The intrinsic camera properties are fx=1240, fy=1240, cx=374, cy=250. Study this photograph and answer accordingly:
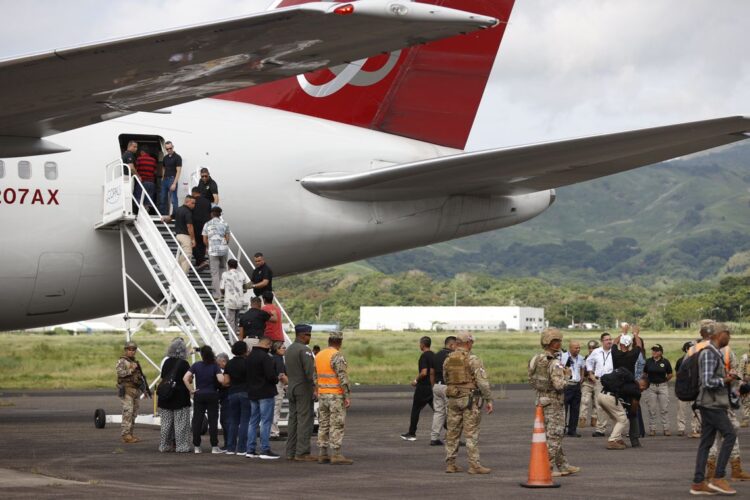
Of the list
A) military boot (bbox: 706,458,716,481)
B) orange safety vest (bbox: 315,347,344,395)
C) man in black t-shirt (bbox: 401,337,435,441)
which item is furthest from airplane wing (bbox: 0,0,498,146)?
man in black t-shirt (bbox: 401,337,435,441)

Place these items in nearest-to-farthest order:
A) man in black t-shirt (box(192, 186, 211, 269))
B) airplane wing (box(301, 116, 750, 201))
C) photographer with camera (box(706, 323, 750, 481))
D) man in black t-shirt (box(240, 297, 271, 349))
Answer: photographer with camera (box(706, 323, 750, 481)) < airplane wing (box(301, 116, 750, 201)) < man in black t-shirt (box(240, 297, 271, 349)) < man in black t-shirt (box(192, 186, 211, 269))

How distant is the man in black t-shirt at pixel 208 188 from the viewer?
76.9ft

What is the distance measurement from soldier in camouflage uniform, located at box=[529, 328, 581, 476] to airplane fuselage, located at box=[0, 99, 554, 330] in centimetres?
968

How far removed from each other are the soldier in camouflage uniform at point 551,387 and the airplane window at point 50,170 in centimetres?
1057

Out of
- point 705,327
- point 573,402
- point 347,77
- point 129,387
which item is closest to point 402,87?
point 347,77

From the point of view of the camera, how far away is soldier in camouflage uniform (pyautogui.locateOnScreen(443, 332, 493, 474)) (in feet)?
54.6

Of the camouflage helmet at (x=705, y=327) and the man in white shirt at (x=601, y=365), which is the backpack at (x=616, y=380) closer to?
the man in white shirt at (x=601, y=365)

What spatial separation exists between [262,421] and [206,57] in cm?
671

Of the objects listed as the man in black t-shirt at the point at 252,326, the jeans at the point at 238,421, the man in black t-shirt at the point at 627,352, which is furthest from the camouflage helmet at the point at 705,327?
the man in black t-shirt at the point at 252,326

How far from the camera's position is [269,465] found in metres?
17.7

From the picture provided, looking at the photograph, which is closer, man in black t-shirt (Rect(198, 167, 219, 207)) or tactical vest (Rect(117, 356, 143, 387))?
tactical vest (Rect(117, 356, 143, 387))

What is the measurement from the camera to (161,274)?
76.1ft

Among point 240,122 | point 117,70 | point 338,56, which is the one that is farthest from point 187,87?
point 240,122

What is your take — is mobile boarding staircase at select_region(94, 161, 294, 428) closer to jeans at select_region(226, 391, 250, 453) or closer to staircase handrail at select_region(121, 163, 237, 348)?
staircase handrail at select_region(121, 163, 237, 348)
